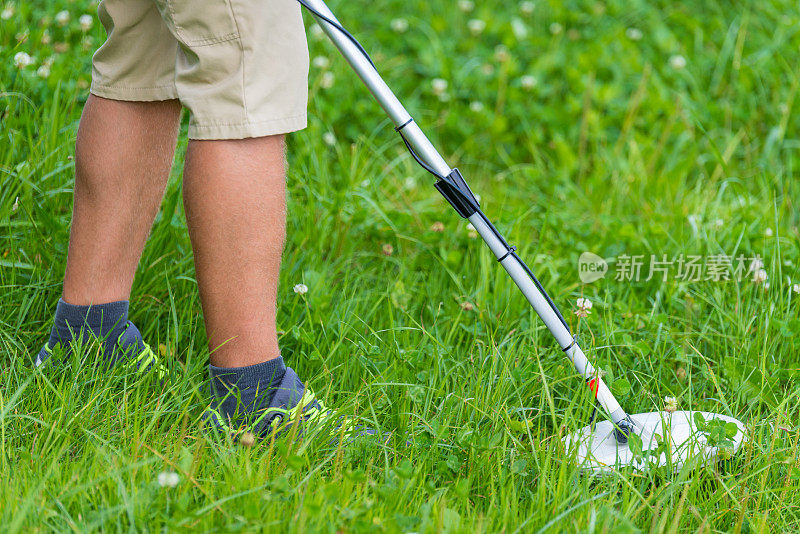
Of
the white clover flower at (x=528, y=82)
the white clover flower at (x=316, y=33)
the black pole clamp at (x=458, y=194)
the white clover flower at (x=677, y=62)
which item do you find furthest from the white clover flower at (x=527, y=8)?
the black pole clamp at (x=458, y=194)

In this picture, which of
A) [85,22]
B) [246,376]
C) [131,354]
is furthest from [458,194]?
[85,22]

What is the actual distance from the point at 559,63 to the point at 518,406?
2.32 m

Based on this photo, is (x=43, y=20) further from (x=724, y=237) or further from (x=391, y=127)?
(x=724, y=237)

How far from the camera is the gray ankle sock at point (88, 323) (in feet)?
5.82

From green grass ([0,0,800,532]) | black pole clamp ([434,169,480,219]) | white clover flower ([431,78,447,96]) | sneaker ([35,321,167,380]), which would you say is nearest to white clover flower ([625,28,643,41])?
green grass ([0,0,800,532])

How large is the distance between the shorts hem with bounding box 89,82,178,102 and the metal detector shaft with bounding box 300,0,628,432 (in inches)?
14.5

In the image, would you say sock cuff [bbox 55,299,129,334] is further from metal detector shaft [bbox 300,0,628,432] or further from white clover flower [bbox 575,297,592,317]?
white clover flower [bbox 575,297,592,317]

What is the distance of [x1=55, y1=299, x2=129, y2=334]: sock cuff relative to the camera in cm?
178

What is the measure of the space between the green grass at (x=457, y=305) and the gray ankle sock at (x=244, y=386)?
79mm

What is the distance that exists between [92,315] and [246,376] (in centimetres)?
43

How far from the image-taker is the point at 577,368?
174 cm

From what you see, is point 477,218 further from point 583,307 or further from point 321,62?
point 321,62

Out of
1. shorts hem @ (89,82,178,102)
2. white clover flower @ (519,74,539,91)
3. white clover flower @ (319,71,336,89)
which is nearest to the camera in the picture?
shorts hem @ (89,82,178,102)

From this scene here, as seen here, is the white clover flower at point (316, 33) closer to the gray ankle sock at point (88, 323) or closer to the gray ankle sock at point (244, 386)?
the gray ankle sock at point (88, 323)
